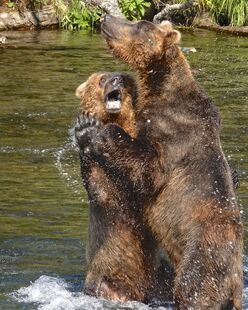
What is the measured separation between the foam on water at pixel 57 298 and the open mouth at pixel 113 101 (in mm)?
1306

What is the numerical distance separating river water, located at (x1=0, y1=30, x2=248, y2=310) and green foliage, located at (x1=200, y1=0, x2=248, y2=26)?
115 centimetres

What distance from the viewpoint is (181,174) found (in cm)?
672

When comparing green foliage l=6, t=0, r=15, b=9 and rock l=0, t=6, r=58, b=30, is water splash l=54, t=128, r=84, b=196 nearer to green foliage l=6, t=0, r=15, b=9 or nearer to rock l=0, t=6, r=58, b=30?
rock l=0, t=6, r=58, b=30

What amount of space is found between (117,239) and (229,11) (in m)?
17.5

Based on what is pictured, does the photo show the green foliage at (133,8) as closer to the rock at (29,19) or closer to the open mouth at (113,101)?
the rock at (29,19)

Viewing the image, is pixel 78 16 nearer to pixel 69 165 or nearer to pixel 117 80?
pixel 69 165

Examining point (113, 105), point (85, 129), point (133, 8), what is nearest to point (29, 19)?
point (133, 8)

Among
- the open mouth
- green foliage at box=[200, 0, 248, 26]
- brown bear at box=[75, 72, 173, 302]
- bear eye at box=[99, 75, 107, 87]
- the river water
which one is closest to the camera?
brown bear at box=[75, 72, 173, 302]

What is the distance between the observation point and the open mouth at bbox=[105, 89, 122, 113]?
7.17 metres

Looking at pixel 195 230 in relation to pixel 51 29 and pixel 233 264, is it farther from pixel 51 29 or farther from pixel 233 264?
pixel 51 29

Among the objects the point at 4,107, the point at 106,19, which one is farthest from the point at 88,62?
the point at 106,19

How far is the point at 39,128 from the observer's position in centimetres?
1343

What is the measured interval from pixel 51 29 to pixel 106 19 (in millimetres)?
16257

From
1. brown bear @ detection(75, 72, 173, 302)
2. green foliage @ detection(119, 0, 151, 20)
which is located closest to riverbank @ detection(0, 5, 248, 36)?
green foliage @ detection(119, 0, 151, 20)
